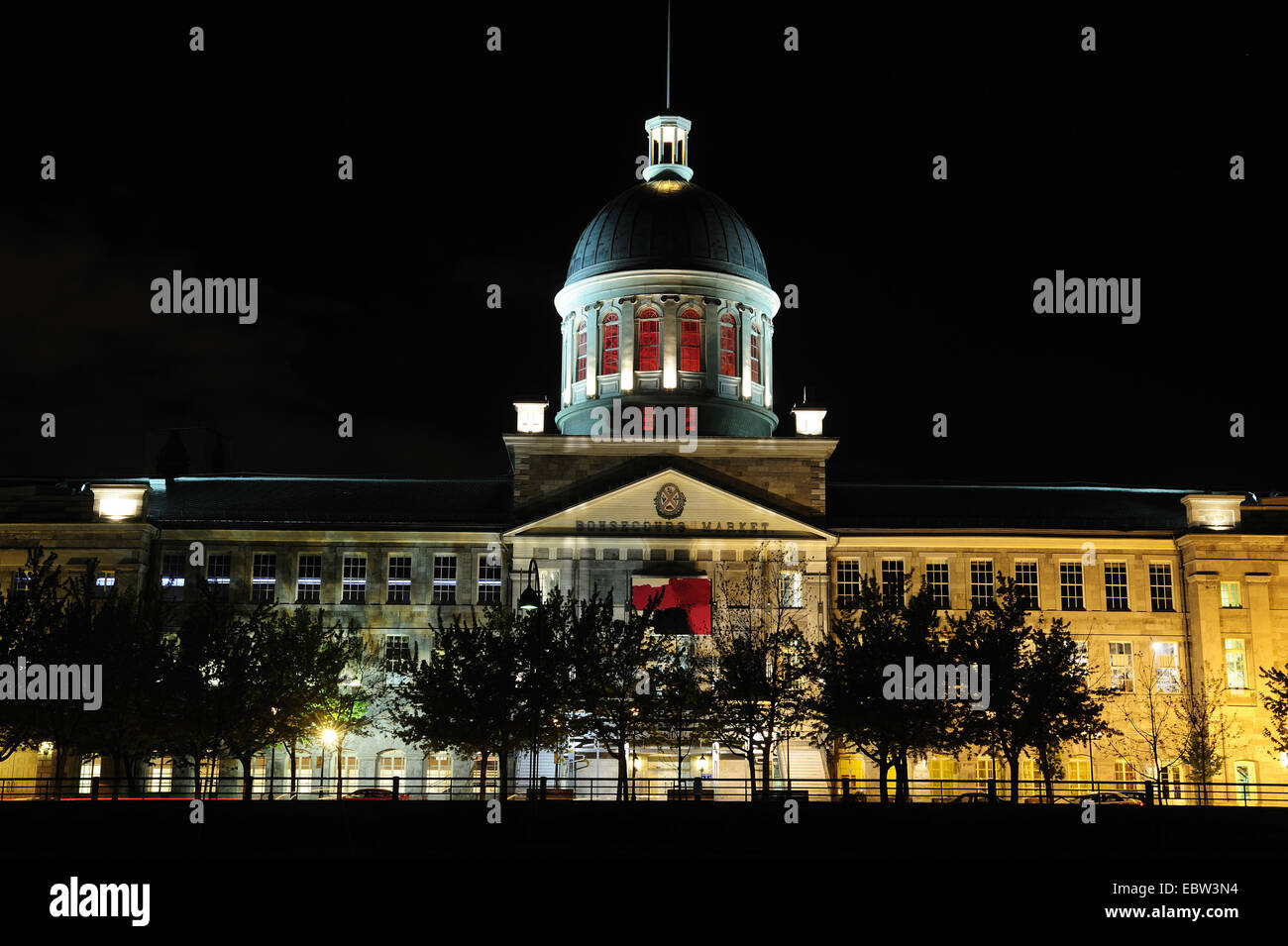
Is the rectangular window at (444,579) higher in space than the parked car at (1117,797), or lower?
higher

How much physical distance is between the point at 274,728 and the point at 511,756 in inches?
355

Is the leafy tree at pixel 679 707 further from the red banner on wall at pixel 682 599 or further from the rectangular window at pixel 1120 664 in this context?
the rectangular window at pixel 1120 664

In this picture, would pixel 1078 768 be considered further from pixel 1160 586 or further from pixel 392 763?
pixel 392 763

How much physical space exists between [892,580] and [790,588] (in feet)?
23.0

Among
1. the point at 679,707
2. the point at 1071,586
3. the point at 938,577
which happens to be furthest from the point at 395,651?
the point at 1071,586

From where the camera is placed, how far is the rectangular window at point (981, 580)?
65375 mm

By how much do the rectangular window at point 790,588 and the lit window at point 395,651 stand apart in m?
13.9

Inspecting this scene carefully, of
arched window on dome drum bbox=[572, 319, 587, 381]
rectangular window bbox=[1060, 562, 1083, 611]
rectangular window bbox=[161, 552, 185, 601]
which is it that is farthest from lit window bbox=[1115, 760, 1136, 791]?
rectangular window bbox=[161, 552, 185, 601]

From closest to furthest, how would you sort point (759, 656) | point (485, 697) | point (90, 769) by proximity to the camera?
point (485, 697) → point (759, 656) → point (90, 769)

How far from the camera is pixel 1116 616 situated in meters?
64.6

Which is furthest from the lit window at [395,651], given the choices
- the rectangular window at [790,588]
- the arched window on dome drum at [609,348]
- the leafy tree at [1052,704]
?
the leafy tree at [1052,704]

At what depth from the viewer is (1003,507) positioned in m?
68.3
